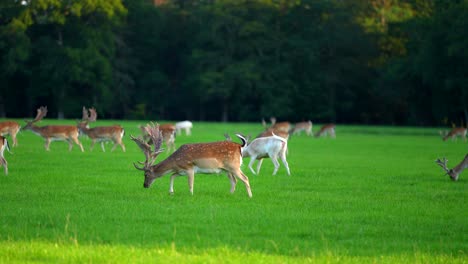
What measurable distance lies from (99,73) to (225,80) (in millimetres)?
8569

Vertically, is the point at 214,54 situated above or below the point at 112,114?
above

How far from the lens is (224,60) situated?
186ft

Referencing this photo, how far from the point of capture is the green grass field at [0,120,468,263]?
25.0 ft

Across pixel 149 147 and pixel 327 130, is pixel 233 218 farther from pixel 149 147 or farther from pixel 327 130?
pixel 327 130

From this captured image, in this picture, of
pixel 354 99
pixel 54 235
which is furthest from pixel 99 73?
pixel 54 235

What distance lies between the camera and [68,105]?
5331 cm

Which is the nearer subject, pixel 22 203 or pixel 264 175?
pixel 22 203

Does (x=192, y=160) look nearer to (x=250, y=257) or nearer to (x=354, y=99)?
(x=250, y=257)

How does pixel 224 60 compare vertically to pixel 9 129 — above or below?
above

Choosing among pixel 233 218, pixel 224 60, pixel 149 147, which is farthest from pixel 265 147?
pixel 224 60

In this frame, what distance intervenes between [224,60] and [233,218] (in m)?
47.3

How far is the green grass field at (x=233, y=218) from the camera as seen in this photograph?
25.0ft

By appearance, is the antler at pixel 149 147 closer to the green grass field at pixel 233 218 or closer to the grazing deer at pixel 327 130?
the green grass field at pixel 233 218

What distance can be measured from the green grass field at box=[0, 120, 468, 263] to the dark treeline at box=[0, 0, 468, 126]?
3496cm
